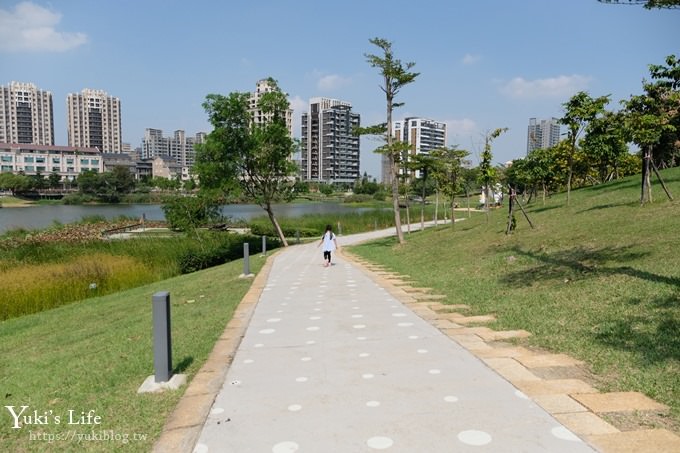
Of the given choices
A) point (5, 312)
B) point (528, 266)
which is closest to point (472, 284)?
point (528, 266)

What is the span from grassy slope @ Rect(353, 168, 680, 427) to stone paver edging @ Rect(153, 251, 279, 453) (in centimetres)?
308

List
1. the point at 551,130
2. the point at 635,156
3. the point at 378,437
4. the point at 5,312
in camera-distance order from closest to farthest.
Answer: the point at 378,437 → the point at 5,312 → the point at 635,156 → the point at 551,130

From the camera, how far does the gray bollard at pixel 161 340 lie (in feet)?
13.1

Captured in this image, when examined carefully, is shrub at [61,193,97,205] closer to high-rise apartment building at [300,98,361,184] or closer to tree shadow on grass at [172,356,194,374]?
high-rise apartment building at [300,98,361,184]

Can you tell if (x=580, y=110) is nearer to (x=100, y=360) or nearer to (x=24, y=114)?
(x=100, y=360)

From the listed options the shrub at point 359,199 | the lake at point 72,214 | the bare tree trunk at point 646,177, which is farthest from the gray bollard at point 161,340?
the shrub at point 359,199

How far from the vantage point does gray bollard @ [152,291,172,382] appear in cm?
400

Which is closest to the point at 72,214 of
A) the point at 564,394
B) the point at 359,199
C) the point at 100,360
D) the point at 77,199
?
the point at 77,199

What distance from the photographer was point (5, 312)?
11.0 m

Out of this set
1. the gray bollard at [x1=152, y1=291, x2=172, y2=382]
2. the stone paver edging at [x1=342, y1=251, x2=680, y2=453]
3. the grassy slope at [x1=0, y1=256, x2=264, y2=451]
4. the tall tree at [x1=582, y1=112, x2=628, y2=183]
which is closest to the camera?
the stone paver edging at [x1=342, y1=251, x2=680, y2=453]

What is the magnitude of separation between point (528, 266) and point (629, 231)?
2.91 m

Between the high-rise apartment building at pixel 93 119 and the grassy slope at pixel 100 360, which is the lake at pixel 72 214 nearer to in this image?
the grassy slope at pixel 100 360

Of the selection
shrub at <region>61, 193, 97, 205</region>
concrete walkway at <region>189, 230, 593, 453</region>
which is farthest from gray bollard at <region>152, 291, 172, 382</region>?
shrub at <region>61, 193, 97, 205</region>

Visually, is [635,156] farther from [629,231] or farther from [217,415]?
[217,415]
